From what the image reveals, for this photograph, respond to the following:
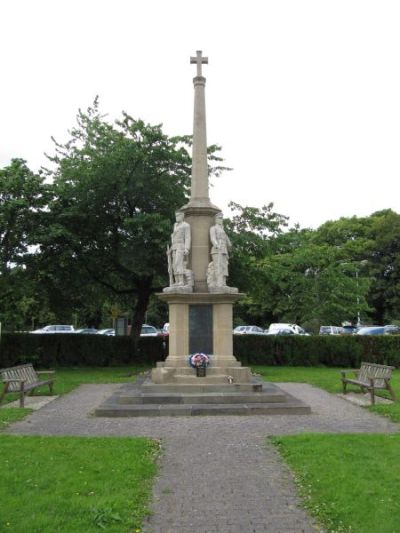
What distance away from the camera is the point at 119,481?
6.39 metres

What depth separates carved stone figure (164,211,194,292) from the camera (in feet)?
48.3

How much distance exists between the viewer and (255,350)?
24.7 m

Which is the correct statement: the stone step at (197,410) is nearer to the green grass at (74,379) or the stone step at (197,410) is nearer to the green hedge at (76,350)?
the green grass at (74,379)

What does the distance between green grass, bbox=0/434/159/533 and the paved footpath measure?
27cm

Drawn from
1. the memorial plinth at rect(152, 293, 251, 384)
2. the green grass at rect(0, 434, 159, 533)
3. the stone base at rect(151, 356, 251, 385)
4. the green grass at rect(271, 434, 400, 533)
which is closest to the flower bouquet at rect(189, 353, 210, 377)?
the stone base at rect(151, 356, 251, 385)

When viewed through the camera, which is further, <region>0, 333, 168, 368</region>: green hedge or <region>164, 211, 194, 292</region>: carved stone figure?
<region>0, 333, 168, 368</region>: green hedge

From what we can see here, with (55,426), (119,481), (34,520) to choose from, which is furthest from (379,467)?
(55,426)

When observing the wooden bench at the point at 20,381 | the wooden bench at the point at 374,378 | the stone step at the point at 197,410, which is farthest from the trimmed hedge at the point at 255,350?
the stone step at the point at 197,410

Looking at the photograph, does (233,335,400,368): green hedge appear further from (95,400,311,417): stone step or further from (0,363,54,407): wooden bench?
(95,400,311,417): stone step

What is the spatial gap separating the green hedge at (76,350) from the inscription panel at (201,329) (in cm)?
997

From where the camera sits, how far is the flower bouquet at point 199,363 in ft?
44.9

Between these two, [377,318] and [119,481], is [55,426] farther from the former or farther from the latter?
[377,318]

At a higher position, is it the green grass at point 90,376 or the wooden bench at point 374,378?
the wooden bench at point 374,378

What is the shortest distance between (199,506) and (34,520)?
66.1 inches
